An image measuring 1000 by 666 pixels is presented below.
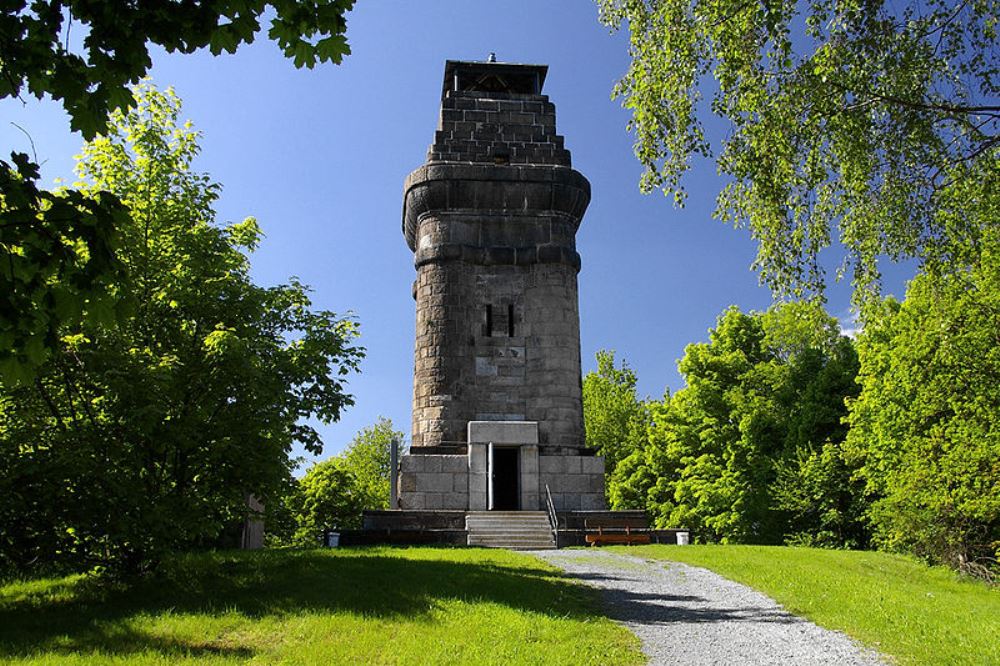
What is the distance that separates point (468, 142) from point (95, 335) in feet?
53.5

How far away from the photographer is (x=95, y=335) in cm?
1027

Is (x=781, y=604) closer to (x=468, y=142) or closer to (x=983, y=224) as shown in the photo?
(x=983, y=224)

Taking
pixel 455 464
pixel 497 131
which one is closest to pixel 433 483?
pixel 455 464

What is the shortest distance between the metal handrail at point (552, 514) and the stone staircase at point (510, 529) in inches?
4.3

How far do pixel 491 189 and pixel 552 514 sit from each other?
32.6ft

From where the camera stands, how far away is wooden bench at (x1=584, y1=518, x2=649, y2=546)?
18984 millimetres

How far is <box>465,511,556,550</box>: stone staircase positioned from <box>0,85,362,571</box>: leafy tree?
7.01 m

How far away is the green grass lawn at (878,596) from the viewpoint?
862 cm

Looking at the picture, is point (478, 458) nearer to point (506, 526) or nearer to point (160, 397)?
point (506, 526)

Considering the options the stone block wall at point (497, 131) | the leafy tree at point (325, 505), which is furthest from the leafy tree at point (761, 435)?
the leafy tree at point (325, 505)

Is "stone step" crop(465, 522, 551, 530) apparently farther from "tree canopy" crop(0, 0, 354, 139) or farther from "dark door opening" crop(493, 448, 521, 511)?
"tree canopy" crop(0, 0, 354, 139)

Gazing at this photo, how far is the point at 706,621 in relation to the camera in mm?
9805

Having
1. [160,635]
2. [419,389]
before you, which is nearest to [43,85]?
[160,635]

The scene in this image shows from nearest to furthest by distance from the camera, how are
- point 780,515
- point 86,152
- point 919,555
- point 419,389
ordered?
point 86,152
point 919,555
point 419,389
point 780,515
